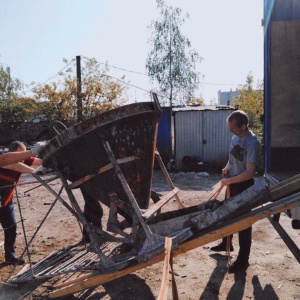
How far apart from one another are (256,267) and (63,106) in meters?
16.5

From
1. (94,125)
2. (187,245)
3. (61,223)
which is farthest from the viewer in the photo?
(61,223)

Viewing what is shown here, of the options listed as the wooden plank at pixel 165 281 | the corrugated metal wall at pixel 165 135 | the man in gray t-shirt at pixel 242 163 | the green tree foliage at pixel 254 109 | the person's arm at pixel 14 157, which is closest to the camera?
the wooden plank at pixel 165 281

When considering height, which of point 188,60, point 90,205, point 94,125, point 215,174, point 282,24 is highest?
point 188,60

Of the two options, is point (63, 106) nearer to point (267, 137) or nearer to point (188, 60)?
point (188, 60)

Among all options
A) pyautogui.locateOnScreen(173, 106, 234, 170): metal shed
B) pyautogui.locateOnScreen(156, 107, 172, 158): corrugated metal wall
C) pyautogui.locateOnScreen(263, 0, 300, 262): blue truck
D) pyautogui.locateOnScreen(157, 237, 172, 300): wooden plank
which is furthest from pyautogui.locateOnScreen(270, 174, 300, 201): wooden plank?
pyautogui.locateOnScreen(156, 107, 172, 158): corrugated metal wall

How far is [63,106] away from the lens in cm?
1861

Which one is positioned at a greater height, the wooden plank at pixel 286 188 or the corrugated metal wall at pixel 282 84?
the corrugated metal wall at pixel 282 84

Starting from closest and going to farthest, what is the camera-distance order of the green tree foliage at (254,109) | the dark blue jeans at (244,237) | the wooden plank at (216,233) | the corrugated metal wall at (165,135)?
the wooden plank at (216,233) < the dark blue jeans at (244,237) < the corrugated metal wall at (165,135) < the green tree foliage at (254,109)

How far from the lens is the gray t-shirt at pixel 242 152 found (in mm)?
3535

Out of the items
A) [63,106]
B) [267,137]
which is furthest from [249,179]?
[63,106]

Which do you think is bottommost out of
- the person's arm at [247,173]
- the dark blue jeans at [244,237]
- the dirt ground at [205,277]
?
the dirt ground at [205,277]

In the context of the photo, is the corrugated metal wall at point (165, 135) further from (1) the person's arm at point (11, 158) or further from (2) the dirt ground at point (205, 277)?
(1) the person's arm at point (11, 158)

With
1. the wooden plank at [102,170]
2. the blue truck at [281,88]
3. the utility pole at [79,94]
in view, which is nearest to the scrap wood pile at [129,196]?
the wooden plank at [102,170]

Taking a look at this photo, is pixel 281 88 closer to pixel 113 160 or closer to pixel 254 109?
pixel 113 160
